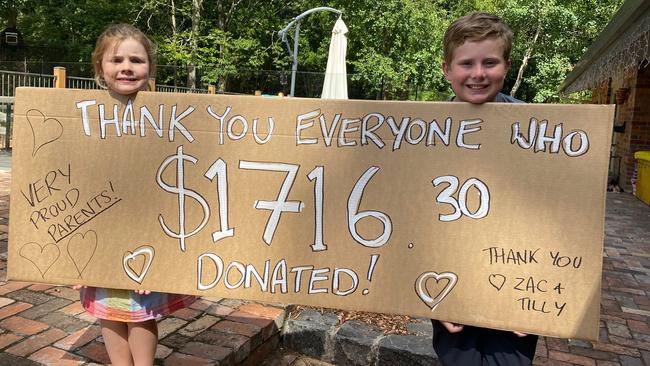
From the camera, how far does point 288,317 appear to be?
303cm

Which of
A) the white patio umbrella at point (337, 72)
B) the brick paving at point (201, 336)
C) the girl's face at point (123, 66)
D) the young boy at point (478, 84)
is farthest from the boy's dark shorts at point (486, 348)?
the white patio umbrella at point (337, 72)

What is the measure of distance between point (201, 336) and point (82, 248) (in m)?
1.06

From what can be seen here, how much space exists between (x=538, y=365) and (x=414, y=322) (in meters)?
0.67

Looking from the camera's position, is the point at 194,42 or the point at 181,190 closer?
the point at 181,190

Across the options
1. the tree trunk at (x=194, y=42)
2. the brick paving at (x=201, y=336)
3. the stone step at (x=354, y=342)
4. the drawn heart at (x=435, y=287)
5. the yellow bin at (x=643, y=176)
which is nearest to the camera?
the drawn heart at (x=435, y=287)

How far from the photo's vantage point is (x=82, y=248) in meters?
1.87

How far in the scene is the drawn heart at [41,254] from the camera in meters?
1.88

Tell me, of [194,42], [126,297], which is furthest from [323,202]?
[194,42]

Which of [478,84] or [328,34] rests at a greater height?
[328,34]

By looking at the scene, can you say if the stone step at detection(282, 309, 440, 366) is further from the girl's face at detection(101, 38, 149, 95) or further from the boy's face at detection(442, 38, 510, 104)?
the girl's face at detection(101, 38, 149, 95)

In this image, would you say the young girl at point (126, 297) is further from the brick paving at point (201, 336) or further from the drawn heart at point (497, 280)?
the drawn heart at point (497, 280)

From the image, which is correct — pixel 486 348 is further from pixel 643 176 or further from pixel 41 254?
pixel 643 176

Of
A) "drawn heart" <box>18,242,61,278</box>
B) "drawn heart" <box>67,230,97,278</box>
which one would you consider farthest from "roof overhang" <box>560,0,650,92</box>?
"drawn heart" <box>18,242,61,278</box>

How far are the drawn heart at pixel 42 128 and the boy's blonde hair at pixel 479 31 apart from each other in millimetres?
1366
